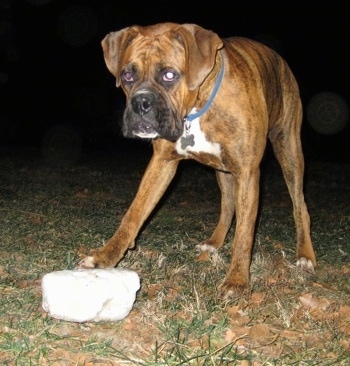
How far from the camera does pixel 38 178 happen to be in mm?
10211

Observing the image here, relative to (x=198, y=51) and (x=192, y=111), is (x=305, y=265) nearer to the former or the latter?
(x=192, y=111)

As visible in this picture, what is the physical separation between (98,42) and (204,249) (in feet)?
93.0

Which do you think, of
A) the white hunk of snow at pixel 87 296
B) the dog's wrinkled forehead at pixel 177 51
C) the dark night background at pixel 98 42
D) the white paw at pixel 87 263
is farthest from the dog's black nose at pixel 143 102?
the dark night background at pixel 98 42

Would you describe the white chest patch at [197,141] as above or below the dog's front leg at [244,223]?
above

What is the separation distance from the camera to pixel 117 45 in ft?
15.5

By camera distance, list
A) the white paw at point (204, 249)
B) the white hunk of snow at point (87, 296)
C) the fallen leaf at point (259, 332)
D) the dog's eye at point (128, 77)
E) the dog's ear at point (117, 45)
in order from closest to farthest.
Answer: the white hunk of snow at point (87, 296) → the fallen leaf at point (259, 332) → the dog's eye at point (128, 77) → the dog's ear at point (117, 45) → the white paw at point (204, 249)

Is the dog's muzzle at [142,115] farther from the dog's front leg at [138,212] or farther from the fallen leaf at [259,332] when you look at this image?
the fallen leaf at [259,332]

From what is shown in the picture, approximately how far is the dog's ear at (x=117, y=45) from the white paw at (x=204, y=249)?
1703 mm

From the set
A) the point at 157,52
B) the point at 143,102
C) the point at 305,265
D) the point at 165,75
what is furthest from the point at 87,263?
the point at 305,265

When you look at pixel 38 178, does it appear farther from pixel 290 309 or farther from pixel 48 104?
pixel 48 104

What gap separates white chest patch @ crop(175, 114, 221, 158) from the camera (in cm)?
454

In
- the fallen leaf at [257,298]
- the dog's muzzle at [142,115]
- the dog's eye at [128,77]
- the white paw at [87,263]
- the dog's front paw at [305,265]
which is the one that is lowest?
the dog's front paw at [305,265]

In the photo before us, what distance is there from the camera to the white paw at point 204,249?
550cm

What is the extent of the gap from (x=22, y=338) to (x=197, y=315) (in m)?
1.07
